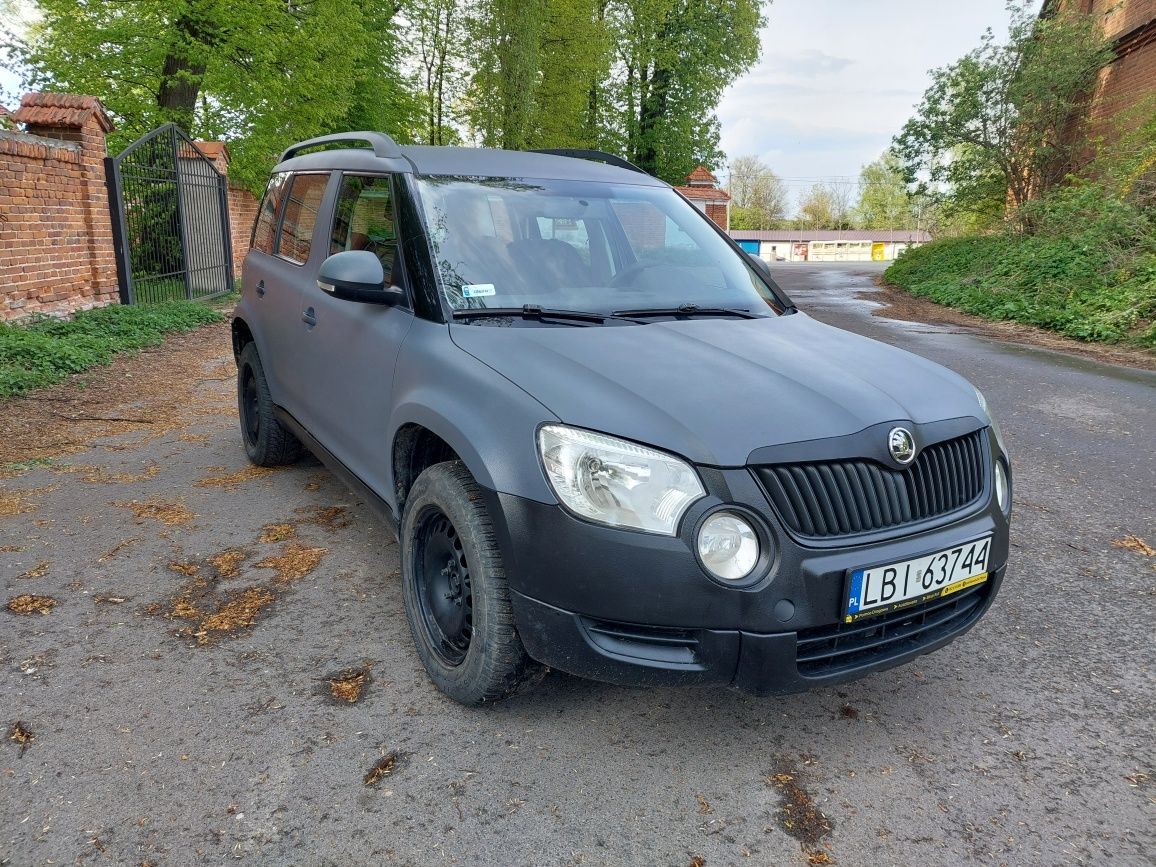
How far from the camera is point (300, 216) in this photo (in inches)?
174

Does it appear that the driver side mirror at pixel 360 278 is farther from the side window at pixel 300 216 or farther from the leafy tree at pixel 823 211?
the leafy tree at pixel 823 211

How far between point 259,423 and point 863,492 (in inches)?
157

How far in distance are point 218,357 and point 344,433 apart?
705 cm

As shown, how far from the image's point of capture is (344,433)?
3.68 meters

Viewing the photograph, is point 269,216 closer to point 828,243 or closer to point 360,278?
point 360,278

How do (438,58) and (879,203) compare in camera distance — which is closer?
(438,58)

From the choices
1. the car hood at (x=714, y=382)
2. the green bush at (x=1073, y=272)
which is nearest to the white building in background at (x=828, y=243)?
the green bush at (x=1073, y=272)

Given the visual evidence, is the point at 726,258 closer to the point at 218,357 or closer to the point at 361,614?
the point at 361,614

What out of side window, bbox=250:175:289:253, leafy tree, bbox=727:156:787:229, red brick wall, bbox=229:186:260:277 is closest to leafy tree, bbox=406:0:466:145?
red brick wall, bbox=229:186:260:277

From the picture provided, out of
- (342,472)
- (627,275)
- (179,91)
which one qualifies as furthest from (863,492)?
(179,91)

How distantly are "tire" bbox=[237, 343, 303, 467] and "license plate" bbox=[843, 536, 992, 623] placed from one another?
3.55 meters

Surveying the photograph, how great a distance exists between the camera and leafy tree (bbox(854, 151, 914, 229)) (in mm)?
112188

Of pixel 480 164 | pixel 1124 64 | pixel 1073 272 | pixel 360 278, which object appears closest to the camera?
pixel 360 278

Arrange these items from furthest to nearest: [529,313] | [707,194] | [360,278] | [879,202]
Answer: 1. [879,202]
2. [707,194]
3. [360,278]
4. [529,313]
